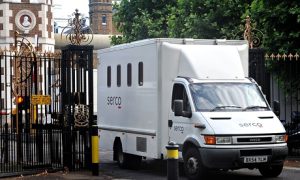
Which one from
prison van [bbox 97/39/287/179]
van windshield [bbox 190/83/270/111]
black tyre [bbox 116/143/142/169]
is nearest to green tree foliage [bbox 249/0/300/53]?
prison van [bbox 97/39/287/179]

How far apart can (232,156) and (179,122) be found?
1669 mm

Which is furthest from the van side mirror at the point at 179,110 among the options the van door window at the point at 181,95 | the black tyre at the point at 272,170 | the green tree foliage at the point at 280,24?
the green tree foliage at the point at 280,24

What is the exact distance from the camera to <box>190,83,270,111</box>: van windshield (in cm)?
1341

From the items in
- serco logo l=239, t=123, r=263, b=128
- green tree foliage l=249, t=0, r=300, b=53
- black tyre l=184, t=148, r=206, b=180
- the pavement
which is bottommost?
the pavement

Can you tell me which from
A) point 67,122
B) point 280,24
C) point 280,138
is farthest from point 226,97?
point 280,24

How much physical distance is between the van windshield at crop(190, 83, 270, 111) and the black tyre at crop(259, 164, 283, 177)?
127 cm

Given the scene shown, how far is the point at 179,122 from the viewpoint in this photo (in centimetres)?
1376

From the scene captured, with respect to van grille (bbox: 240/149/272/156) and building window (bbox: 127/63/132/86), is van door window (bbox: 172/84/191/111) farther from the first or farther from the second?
building window (bbox: 127/63/132/86)

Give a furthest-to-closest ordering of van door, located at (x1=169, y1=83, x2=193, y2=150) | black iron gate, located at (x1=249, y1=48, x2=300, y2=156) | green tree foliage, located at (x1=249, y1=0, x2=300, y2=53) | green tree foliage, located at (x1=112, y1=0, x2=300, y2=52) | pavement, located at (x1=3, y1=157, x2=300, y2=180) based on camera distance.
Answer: green tree foliage, located at (x1=112, y1=0, x2=300, y2=52)
green tree foliage, located at (x1=249, y1=0, x2=300, y2=53)
black iron gate, located at (x1=249, y1=48, x2=300, y2=156)
pavement, located at (x1=3, y1=157, x2=300, y2=180)
van door, located at (x1=169, y1=83, x2=193, y2=150)

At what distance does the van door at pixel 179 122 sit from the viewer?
1352 cm

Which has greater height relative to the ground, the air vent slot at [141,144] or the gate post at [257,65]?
the gate post at [257,65]

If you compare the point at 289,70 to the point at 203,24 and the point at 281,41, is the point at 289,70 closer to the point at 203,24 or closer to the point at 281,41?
the point at 281,41

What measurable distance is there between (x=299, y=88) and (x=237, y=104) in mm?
9202

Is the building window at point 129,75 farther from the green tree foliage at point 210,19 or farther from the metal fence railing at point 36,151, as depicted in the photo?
the green tree foliage at point 210,19
